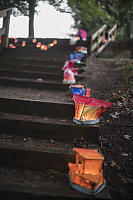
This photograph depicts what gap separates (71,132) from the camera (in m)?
2.77

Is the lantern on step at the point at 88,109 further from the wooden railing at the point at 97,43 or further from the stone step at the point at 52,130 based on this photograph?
the wooden railing at the point at 97,43

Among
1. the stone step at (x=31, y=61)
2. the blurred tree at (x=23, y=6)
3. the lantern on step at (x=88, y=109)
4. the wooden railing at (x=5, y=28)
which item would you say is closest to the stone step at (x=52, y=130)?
the lantern on step at (x=88, y=109)

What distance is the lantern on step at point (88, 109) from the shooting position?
2713mm

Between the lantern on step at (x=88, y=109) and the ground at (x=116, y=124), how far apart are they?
1.57ft

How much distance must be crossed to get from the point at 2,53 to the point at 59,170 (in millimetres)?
5024

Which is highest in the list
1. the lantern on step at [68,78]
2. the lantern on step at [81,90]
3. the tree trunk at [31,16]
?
the tree trunk at [31,16]

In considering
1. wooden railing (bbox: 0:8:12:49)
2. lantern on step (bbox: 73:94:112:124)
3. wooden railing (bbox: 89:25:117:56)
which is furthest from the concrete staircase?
wooden railing (bbox: 89:25:117:56)

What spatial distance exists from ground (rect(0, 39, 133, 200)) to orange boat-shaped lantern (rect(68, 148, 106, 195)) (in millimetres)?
307

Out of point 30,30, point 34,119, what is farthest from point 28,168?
point 30,30

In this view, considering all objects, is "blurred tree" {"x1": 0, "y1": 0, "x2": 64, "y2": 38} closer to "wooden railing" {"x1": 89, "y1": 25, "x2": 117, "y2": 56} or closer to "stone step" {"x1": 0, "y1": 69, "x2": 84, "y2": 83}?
"wooden railing" {"x1": 89, "y1": 25, "x2": 117, "y2": 56}

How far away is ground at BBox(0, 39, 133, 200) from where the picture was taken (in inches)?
94.9

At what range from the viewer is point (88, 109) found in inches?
107

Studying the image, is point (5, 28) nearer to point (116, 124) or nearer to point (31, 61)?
point (31, 61)

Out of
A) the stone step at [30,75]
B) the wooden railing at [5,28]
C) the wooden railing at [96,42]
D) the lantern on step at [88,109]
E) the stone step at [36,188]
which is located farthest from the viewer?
the wooden railing at [96,42]
